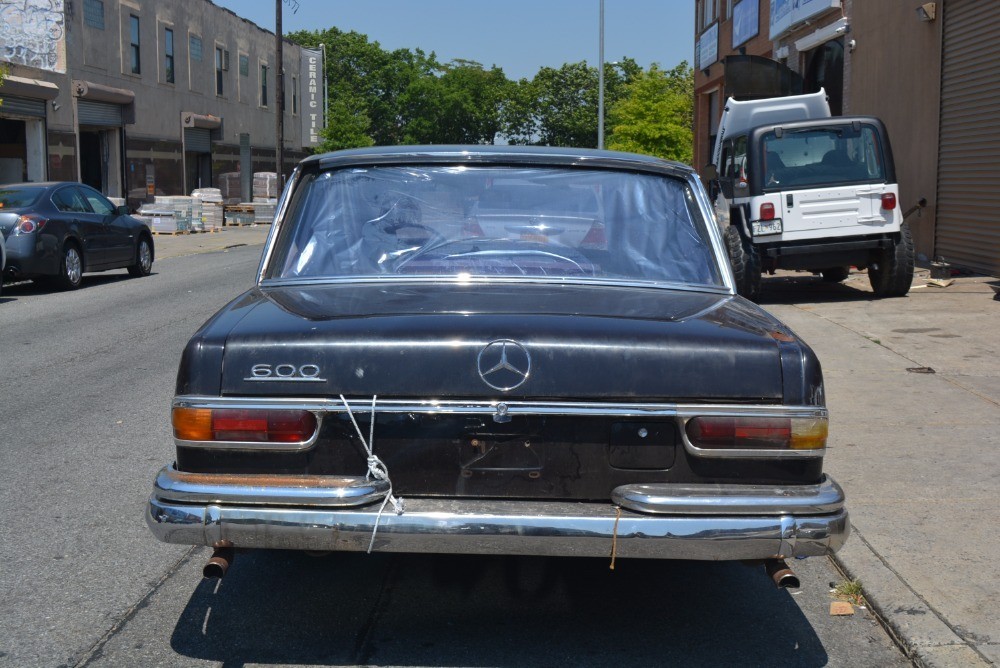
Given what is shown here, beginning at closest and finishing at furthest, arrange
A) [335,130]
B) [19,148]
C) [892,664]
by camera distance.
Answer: [892,664] < [19,148] < [335,130]

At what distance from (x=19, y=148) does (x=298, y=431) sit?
28793 mm


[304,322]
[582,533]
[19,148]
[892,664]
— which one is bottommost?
[892,664]

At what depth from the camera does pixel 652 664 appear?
3684 mm

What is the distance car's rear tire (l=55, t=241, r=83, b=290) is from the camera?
1570 centimetres

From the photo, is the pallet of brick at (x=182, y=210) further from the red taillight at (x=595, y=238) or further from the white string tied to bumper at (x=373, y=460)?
the white string tied to bumper at (x=373, y=460)

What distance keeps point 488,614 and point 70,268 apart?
44.5ft

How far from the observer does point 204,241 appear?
95.3 feet

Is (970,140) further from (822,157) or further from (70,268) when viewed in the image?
(70,268)

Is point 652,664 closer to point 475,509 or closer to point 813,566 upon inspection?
point 475,509

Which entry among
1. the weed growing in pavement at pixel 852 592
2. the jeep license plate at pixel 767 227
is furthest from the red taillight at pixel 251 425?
the jeep license plate at pixel 767 227

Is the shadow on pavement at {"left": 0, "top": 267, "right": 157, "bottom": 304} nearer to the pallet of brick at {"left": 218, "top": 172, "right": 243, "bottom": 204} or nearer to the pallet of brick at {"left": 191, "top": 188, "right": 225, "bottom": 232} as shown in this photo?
the pallet of brick at {"left": 191, "top": 188, "right": 225, "bottom": 232}

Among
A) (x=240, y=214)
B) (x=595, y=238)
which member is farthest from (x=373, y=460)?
(x=240, y=214)

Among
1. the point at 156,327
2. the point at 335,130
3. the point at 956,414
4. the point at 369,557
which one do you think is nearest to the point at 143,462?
the point at 369,557

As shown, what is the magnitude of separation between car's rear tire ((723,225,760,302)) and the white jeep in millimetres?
12
